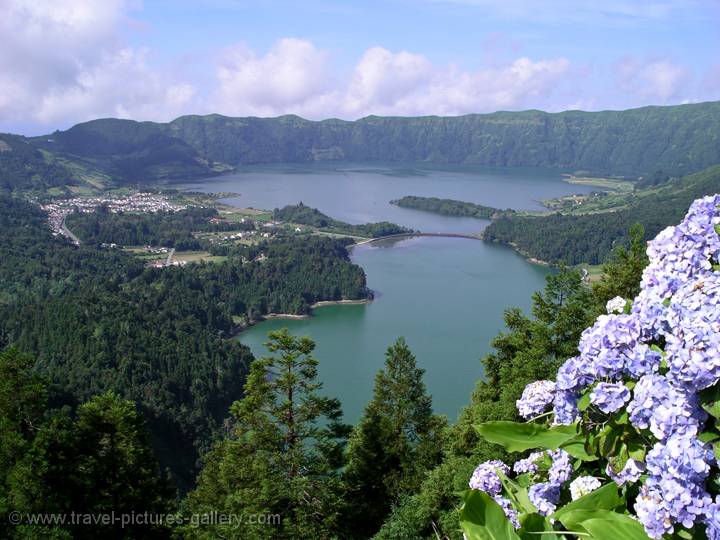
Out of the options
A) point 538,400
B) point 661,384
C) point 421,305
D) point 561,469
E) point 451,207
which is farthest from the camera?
point 451,207

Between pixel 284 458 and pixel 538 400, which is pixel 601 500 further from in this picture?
pixel 284 458

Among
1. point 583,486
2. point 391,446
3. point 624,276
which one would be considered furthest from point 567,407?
point 391,446

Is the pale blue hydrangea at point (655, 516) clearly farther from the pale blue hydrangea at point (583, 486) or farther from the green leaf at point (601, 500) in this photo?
the pale blue hydrangea at point (583, 486)

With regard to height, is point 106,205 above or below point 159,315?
above

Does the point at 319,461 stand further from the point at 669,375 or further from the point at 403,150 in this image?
the point at 403,150

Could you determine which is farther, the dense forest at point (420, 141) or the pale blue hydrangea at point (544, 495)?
the dense forest at point (420, 141)

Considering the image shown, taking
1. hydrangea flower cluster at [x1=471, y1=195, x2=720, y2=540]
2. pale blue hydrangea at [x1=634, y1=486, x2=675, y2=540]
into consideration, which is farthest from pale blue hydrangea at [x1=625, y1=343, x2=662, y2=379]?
pale blue hydrangea at [x1=634, y1=486, x2=675, y2=540]

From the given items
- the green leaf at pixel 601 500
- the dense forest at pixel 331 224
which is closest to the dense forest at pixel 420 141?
the dense forest at pixel 331 224
